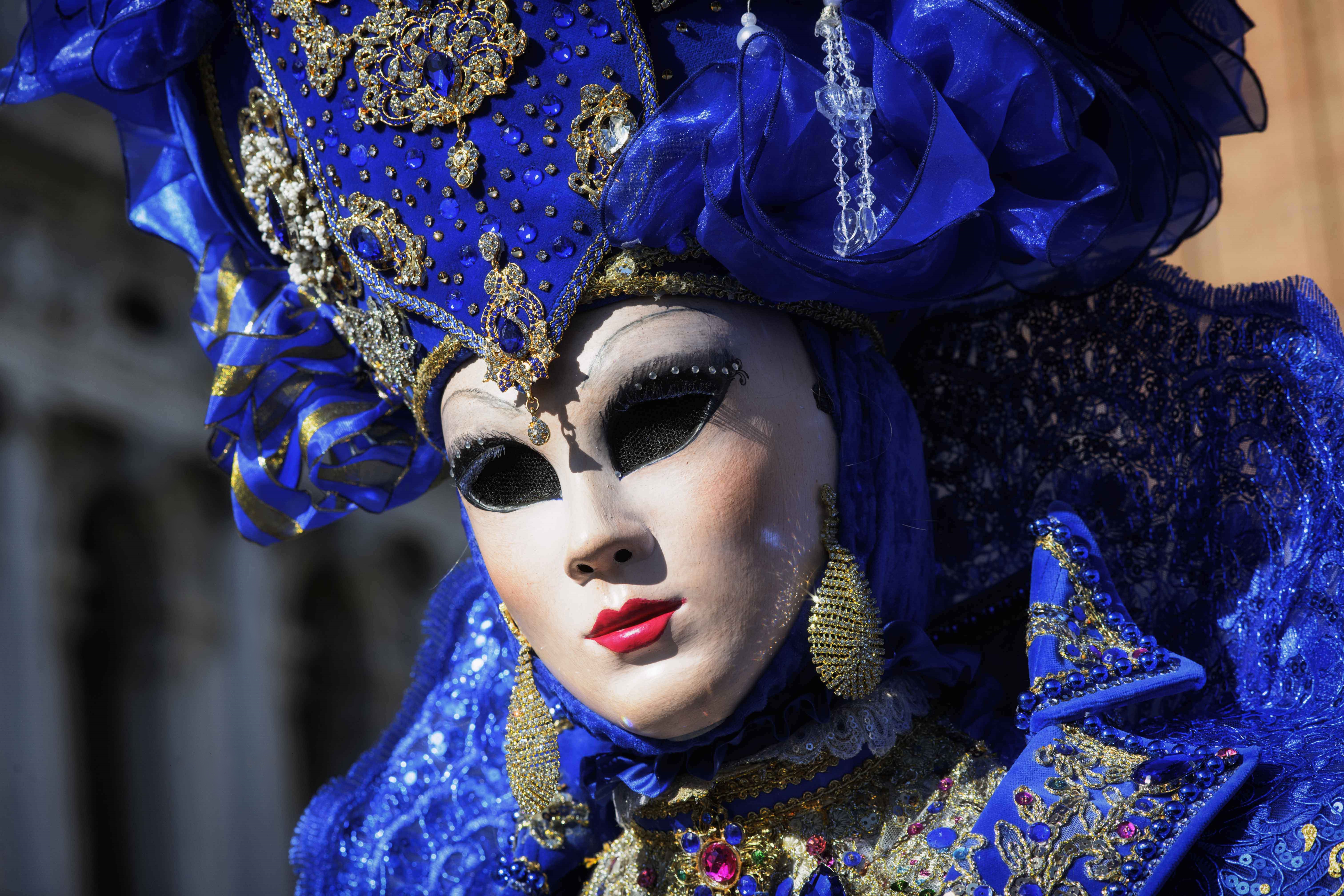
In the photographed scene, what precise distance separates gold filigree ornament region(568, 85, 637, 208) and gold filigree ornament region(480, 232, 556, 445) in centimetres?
12

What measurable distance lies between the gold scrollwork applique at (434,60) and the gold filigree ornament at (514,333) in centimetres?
17

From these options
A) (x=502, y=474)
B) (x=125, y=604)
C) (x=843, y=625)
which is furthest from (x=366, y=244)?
(x=125, y=604)

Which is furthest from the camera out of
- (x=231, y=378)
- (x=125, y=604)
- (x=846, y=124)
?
(x=125, y=604)

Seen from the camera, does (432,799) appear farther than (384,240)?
Yes

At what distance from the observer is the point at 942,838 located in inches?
66.9

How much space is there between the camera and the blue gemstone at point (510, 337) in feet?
5.47

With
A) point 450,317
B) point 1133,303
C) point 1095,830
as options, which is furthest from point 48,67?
point 1095,830

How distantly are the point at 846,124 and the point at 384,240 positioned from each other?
A: 60 centimetres

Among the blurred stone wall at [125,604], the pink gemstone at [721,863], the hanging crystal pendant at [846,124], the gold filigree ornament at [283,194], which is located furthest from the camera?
the blurred stone wall at [125,604]

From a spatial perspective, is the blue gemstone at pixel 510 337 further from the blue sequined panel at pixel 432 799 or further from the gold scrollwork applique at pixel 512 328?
the blue sequined panel at pixel 432 799

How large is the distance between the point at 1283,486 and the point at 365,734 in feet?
24.4

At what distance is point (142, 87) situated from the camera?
1971mm

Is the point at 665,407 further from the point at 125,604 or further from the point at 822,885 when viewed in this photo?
the point at 125,604

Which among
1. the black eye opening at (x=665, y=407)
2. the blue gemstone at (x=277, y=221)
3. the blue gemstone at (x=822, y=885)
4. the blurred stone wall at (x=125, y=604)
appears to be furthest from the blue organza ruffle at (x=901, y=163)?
the blurred stone wall at (x=125, y=604)
